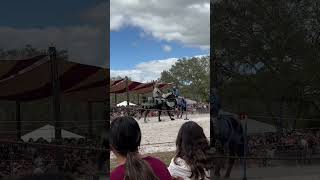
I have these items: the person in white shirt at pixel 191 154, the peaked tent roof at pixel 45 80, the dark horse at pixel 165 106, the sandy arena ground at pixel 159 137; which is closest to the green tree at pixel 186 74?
the dark horse at pixel 165 106

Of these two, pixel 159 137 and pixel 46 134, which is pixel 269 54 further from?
pixel 159 137

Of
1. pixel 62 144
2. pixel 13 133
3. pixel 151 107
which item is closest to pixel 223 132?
pixel 62 144

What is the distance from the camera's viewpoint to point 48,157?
5.25 m

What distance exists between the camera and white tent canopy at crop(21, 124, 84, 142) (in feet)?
17.0

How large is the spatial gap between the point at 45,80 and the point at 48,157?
2.37 feet

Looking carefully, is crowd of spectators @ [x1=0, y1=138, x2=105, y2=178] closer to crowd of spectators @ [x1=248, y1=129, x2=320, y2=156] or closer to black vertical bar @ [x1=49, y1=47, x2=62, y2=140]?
black vertical bar @ [x1=49, y1=47, x2=62, y2=140]

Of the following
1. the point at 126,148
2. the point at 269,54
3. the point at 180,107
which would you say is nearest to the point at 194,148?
the point at 126,148

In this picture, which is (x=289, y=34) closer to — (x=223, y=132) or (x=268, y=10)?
(x=268, y=10)

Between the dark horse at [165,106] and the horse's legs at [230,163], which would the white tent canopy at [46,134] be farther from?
the dark horse at [165,106]

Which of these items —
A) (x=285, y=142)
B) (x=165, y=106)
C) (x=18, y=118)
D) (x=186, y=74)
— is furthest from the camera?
(x=186, y=74)

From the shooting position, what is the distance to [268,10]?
6.54 metres

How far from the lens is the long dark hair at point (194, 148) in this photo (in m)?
2.87

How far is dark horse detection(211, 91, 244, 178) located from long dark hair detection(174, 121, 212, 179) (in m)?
3.29

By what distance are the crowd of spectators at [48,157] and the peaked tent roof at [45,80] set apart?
44 centimetres
